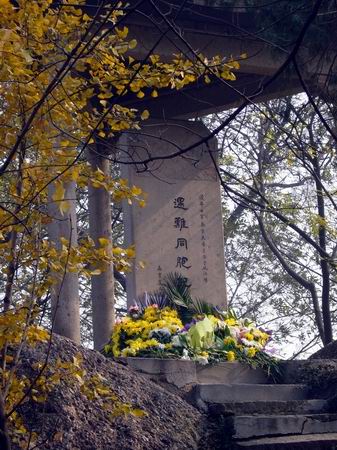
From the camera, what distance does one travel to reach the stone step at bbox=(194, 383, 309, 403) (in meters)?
6.08

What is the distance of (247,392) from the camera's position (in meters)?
6.37

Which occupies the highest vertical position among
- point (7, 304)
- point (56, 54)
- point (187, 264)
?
point (187, 264)

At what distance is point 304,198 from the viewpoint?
1389 centimetres

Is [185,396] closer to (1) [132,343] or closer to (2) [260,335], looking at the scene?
(1) [132,343]

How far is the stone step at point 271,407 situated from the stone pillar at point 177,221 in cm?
388

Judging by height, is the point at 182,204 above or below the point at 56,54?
above

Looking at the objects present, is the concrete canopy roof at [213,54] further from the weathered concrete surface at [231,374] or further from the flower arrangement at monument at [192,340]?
the weathered concrete surface at [231,374]

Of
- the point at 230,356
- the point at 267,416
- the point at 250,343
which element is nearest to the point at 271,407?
the point at 267,416

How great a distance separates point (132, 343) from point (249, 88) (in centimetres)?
465

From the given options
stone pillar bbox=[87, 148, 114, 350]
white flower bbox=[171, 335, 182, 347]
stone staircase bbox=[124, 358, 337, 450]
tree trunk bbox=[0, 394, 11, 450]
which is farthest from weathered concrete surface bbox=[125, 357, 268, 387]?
tree trunk bbox=[0, 394, 11, 450]

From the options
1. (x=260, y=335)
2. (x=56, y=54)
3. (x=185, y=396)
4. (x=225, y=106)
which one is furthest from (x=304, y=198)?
(x=56, y=54)

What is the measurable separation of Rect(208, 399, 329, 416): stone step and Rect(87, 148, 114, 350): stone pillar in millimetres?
4200

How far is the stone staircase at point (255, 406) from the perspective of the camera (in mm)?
5328

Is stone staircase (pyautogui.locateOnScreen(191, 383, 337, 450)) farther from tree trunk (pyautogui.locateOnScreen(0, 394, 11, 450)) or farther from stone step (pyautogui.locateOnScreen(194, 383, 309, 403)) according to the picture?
tree trunk (pyautogui.locateOnScreen(0, 394, 11, 450))
